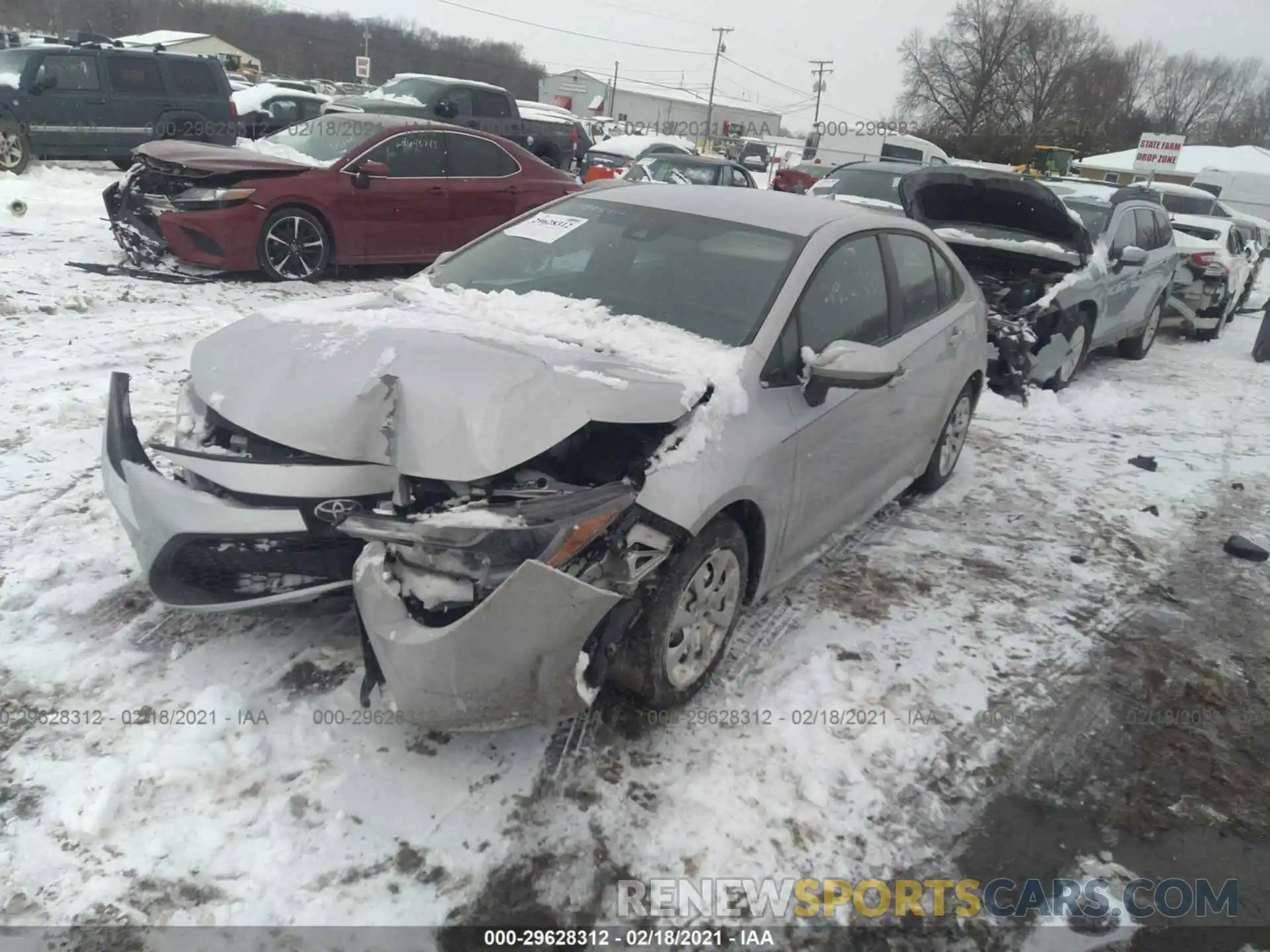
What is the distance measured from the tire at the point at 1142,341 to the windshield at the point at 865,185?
317cm

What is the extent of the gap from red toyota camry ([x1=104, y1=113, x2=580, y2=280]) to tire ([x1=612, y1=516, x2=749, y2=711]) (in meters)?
6.10

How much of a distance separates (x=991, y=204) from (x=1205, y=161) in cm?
4140

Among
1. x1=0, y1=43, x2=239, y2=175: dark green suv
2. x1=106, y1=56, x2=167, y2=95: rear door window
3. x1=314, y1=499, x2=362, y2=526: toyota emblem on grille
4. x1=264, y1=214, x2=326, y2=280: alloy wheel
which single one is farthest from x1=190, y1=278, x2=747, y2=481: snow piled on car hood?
x1=106, y1=56, x2=167, y2=95: rear door window

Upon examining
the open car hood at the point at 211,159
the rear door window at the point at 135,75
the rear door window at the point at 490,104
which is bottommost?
the open car hood at the point at 211,159

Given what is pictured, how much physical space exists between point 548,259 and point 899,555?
7.64ft

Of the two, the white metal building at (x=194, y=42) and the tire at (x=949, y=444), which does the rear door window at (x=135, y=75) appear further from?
the white metal building at (x=194, y=42)

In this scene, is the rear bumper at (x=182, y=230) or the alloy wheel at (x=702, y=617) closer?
the alloy wheel at (x=702, y=617)

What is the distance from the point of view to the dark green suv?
1227 centimetres

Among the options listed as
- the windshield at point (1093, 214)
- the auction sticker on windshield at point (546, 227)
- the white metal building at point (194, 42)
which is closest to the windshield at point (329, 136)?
the auction sticker on windshield at point (546, 227)

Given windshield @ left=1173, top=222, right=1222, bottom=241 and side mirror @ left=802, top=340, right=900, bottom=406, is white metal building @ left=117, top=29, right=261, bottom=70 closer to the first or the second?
windshield @ left=1173, top=222, right=1222, bottom=241

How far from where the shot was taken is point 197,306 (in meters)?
7.12

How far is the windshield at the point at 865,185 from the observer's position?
1103 centimetres

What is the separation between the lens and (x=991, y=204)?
7.87 meters

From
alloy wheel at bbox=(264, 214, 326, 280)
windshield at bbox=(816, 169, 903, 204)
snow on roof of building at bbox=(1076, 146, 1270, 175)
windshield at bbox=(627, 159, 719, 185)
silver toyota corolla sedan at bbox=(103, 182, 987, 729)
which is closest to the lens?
silver toyota corolla sedan at bbox=(103, 182, 987, 729)
